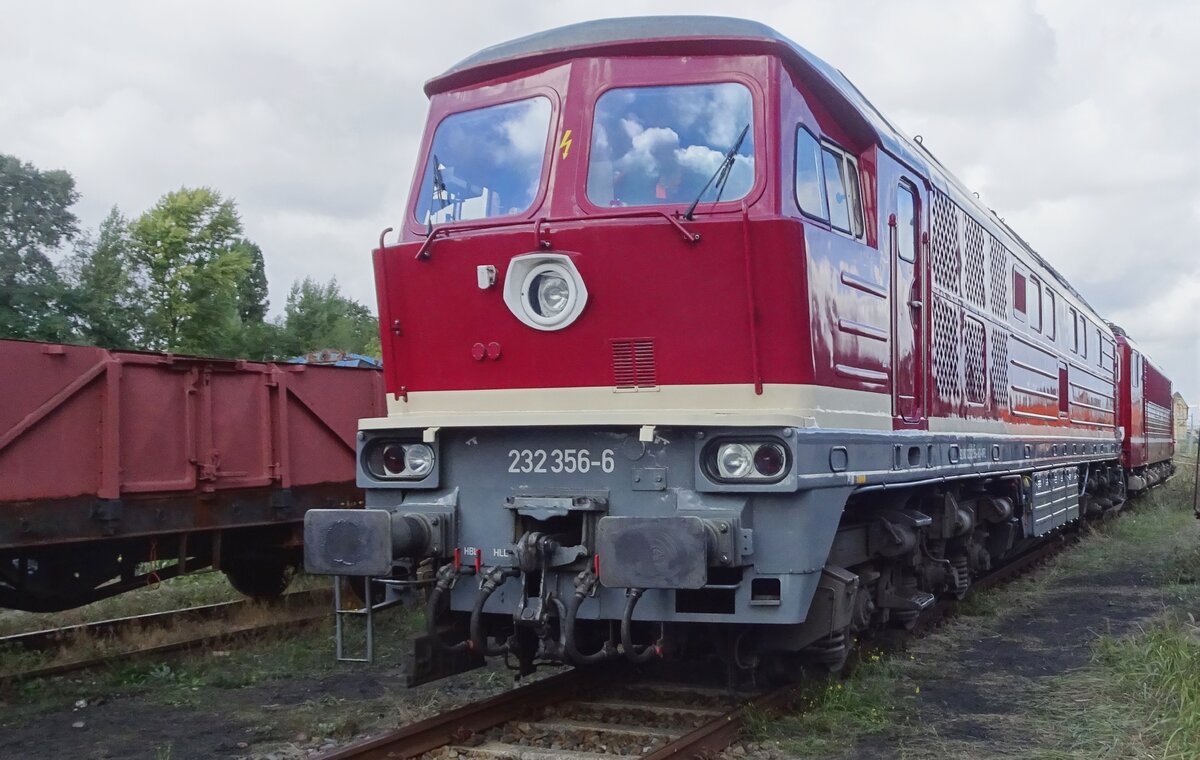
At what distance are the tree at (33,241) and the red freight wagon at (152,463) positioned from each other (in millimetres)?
31709

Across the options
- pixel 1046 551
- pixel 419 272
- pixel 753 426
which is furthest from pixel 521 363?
pixel 1046 551

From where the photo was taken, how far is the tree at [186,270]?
4712 cm

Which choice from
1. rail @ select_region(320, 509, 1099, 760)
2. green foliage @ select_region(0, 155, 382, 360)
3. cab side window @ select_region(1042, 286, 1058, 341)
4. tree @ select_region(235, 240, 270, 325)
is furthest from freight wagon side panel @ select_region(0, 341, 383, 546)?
tree @ select_region(235, 240, 270, 325)

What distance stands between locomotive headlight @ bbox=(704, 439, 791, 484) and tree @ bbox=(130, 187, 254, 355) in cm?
4554

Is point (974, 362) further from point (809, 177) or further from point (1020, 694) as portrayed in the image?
point (809, 177)

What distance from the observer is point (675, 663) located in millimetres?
6969

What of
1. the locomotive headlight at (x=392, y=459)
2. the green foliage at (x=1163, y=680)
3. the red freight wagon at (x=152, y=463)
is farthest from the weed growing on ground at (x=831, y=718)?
the red freight wagon at (x=152, y=463)

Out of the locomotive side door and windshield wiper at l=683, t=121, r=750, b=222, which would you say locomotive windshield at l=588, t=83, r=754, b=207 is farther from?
the locomotive side door

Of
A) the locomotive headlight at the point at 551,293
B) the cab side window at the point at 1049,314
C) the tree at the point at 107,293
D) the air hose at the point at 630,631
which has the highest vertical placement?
the tree at the point at 107,293

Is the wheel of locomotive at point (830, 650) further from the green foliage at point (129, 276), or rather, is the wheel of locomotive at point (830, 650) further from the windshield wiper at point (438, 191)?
the green foliage at point (129, 276)

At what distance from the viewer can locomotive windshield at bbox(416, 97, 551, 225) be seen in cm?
561

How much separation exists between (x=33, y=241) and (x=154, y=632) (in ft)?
124

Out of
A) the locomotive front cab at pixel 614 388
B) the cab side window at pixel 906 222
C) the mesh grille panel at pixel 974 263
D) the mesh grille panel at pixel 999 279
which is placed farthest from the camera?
the mesh grille panel at pixel 999 279

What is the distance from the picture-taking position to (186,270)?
46688 millimetres
